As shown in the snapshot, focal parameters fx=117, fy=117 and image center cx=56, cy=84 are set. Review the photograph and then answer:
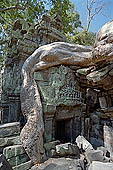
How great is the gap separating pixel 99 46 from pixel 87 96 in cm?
216

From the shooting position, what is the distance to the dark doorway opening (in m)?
4.33

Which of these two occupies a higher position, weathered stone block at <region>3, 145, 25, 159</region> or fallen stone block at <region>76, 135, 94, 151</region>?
weathered stone block at <region>3, 145, 25, 159</region>

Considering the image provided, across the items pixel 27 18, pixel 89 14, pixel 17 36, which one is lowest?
pixel 17 36

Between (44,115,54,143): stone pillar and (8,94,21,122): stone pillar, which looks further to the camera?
(8,94,21,122): stone pillar

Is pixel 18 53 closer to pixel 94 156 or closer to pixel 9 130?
pixel 9 130

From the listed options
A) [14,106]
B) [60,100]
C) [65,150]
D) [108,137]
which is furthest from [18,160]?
[108,137]

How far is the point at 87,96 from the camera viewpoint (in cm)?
467

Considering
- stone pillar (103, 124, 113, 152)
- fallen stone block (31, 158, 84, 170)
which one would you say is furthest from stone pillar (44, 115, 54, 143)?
stone pillar (103, 124, 113, 152)

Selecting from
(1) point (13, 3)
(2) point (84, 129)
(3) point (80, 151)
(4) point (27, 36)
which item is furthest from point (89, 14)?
(3) point (80, 151)

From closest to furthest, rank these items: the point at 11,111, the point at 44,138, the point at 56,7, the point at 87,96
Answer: the point at 44,138 < the point at 11,111 < the point at 87,96 < the point at 56,7

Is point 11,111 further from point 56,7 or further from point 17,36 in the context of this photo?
point 56,7

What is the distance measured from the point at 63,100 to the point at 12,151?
2480 mm

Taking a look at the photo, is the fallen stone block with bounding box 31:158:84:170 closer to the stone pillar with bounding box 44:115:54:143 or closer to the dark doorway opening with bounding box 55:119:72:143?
the stone pillar with bounding box 44:115:54:143

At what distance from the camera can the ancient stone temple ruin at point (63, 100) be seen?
3.02 m
